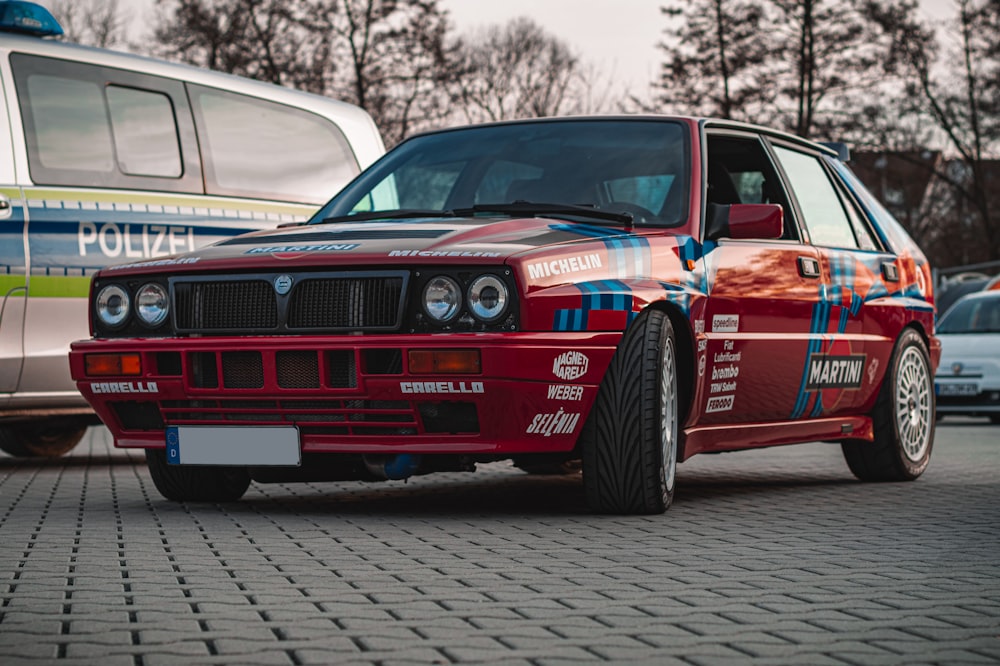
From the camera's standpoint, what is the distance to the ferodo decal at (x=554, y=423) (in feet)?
18.5

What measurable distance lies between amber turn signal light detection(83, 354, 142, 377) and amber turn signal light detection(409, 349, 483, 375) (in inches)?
48.5

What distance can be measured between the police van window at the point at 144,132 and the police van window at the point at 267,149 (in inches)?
10.5

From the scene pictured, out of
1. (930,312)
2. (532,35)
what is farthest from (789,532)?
(532,35)

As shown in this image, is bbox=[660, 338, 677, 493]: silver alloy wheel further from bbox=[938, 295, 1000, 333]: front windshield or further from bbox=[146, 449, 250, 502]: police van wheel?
bbox=[938, 295, 1000, 333]: front windshield

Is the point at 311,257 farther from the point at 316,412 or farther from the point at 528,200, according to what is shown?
the point at 528,200

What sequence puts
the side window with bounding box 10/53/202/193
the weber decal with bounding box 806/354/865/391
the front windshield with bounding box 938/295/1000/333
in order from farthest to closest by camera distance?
the front windshield with bounding box 938/295/1000/333
the side window with bounding box 10/53/202/193
the weber decal with bounding box 806/354/865/391

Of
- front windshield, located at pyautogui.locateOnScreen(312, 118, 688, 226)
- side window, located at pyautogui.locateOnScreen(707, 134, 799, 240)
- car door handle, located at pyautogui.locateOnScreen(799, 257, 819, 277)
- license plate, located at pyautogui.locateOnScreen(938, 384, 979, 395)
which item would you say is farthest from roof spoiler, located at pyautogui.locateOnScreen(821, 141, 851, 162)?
license plate, located at pyautogui.locateOnScreen(938, 384, 979, 395)

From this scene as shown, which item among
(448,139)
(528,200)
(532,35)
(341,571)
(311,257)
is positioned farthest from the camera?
(532,35)

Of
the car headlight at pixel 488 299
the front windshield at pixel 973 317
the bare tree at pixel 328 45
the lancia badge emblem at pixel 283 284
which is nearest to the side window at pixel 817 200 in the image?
the car headlight at pixel 488 299

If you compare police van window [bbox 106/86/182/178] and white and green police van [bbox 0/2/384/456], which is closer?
white and green police van [bbox 0/2/384/456]

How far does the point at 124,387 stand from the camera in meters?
6.11

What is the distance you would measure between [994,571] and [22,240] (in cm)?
552

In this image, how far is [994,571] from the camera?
473 cm

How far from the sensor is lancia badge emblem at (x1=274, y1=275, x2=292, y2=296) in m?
5.74
